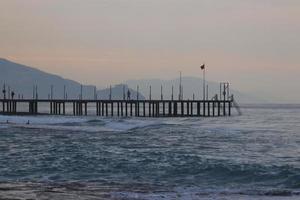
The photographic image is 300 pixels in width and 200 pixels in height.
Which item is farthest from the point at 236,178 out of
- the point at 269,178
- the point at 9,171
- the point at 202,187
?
the point at 9,171

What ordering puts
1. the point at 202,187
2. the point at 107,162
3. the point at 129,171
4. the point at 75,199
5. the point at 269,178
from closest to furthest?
the point at 75,199
the point at 202,187
the point at 269,178
the point at 129,171
the point at 107,162

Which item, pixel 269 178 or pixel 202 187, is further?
pixel 269 178

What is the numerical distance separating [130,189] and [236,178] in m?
5.08

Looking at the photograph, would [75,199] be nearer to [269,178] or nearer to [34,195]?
[34,195]

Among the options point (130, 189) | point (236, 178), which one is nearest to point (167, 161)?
point (236, 178)

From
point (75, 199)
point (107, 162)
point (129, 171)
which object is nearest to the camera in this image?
point (75, 199)

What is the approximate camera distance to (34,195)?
14555mm

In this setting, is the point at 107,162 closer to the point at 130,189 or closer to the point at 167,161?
the point at 167,161

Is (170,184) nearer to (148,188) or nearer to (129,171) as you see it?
(148,188)

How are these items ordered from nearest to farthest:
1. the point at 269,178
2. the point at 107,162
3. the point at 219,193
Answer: the point at 219,193 < the point at 269,178 < the point at 107,162

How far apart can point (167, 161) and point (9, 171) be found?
253 inches

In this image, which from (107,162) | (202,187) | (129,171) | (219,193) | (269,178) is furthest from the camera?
(107,162)

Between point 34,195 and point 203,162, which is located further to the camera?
point 203,162

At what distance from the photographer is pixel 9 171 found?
21.1 meters
